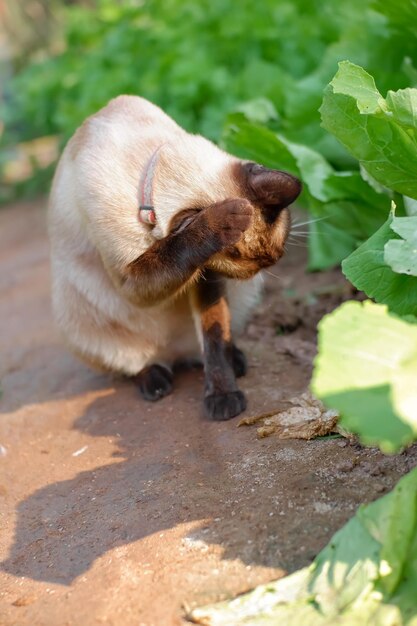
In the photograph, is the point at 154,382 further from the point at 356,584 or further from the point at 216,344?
the point at 356,584

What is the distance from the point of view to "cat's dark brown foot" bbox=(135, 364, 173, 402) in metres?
3.74

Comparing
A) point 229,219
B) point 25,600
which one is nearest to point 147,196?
point 229,219

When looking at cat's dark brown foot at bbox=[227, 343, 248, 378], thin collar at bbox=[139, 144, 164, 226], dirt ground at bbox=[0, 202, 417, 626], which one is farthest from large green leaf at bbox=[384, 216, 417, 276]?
cat's dark brown foot at bbox=[227, 343, 248, 378]

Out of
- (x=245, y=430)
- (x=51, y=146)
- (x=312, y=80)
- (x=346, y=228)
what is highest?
(x=312, y=80)

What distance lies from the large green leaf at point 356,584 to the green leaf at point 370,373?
0.86ft

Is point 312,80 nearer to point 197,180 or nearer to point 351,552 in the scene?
point 197,180

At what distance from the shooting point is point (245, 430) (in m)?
3.19

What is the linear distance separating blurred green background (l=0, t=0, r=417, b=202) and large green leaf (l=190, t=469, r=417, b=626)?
7.98 ft

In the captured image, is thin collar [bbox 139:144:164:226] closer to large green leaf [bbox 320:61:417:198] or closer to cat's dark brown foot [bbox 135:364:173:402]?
large green leaf [bbox 320:61:417:198]

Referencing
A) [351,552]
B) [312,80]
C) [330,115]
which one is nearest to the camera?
[351,552]

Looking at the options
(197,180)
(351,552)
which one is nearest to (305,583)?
(351,552)

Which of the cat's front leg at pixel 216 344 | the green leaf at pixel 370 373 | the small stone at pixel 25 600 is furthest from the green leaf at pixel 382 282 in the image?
the small stone at pixel 25 600

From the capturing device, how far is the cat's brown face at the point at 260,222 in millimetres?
2984

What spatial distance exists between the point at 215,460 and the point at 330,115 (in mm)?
1243
